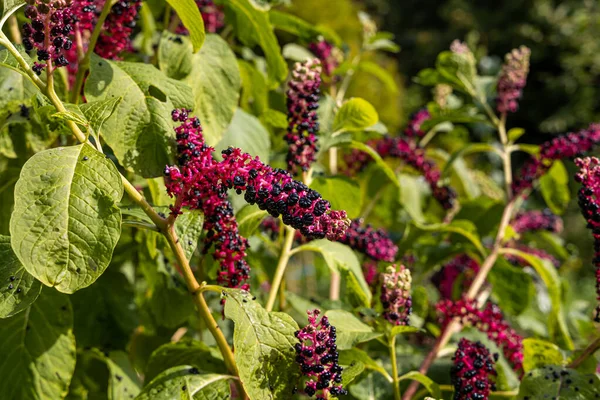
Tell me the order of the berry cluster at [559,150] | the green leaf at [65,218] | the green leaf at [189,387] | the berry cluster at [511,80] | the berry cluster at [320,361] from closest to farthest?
the green leaf at [65,218], the berry cluster at [320,361], the green leaf at [189,387], the berry cluster at [559,150], the berry cluster at [511,80]

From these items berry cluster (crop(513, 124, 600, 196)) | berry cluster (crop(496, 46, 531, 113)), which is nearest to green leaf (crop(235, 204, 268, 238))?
berry cluster (crop(513, 124, 600, 196))

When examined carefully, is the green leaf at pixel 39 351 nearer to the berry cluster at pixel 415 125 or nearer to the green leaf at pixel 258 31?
the green leaf at pixel 258 31

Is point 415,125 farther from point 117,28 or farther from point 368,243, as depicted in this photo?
point 117,28

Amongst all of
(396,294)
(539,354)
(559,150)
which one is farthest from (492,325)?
(559,150)

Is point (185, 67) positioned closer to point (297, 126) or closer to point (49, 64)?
point (297, 126)

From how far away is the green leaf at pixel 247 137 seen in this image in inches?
65.1

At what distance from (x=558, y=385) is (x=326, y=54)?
4.08 ft

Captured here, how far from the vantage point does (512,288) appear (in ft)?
6.40

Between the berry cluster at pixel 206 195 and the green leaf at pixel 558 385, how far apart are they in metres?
0.61

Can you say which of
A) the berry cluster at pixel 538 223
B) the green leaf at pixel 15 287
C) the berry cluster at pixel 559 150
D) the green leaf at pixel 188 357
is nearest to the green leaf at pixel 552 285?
the berry cluster at pixel 559 150

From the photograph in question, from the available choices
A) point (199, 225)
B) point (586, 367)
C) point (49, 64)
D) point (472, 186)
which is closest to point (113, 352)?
point (199, 225)

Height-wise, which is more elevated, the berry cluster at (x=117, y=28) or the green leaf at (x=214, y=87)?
the berry cluster at (x=117, y=28)

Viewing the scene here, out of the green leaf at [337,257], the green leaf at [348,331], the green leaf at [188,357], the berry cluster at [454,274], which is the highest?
the green leaf at [348,331]

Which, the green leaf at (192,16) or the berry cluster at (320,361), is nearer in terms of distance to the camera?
the berry cluster at (320,361)
